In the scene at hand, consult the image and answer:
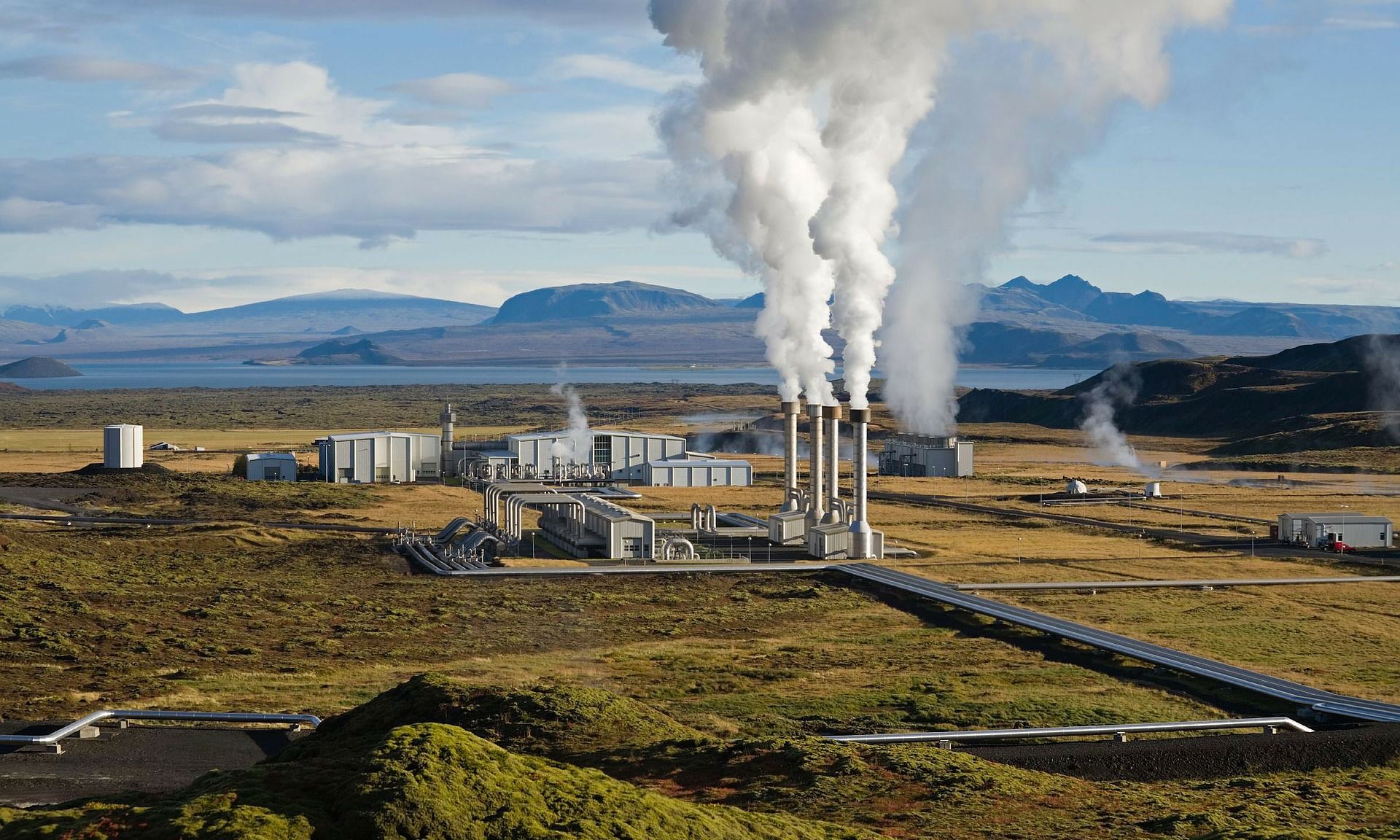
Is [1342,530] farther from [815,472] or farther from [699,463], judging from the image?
[699,463]

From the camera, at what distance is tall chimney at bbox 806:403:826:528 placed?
8325cm

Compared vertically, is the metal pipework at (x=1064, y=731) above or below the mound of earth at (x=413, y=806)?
below

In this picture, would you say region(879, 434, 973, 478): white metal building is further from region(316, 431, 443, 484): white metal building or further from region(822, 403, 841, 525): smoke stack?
region(822, 403, 841, 525): smoke stack

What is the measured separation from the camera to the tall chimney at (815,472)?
83.2 m

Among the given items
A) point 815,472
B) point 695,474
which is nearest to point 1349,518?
point 815,472

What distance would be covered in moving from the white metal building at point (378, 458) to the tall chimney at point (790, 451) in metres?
42.7

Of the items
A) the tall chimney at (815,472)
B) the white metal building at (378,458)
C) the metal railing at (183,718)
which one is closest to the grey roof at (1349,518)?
the tall chimney at (815,472)

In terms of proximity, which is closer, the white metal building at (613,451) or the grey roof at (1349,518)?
the grey roof at (1349,518)

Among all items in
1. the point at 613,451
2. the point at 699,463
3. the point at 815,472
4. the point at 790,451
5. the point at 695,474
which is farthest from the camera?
the point at 613,451

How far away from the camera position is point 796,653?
167ft

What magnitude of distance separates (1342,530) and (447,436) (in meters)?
74.9

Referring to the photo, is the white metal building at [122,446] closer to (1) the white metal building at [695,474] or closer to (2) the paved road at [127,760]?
(1) the white metal building at [695,474]

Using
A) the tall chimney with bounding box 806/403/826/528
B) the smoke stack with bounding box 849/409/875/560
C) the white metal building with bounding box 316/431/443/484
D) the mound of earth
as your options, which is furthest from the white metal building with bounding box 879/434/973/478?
the mound of earth

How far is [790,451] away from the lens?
3612 inches
